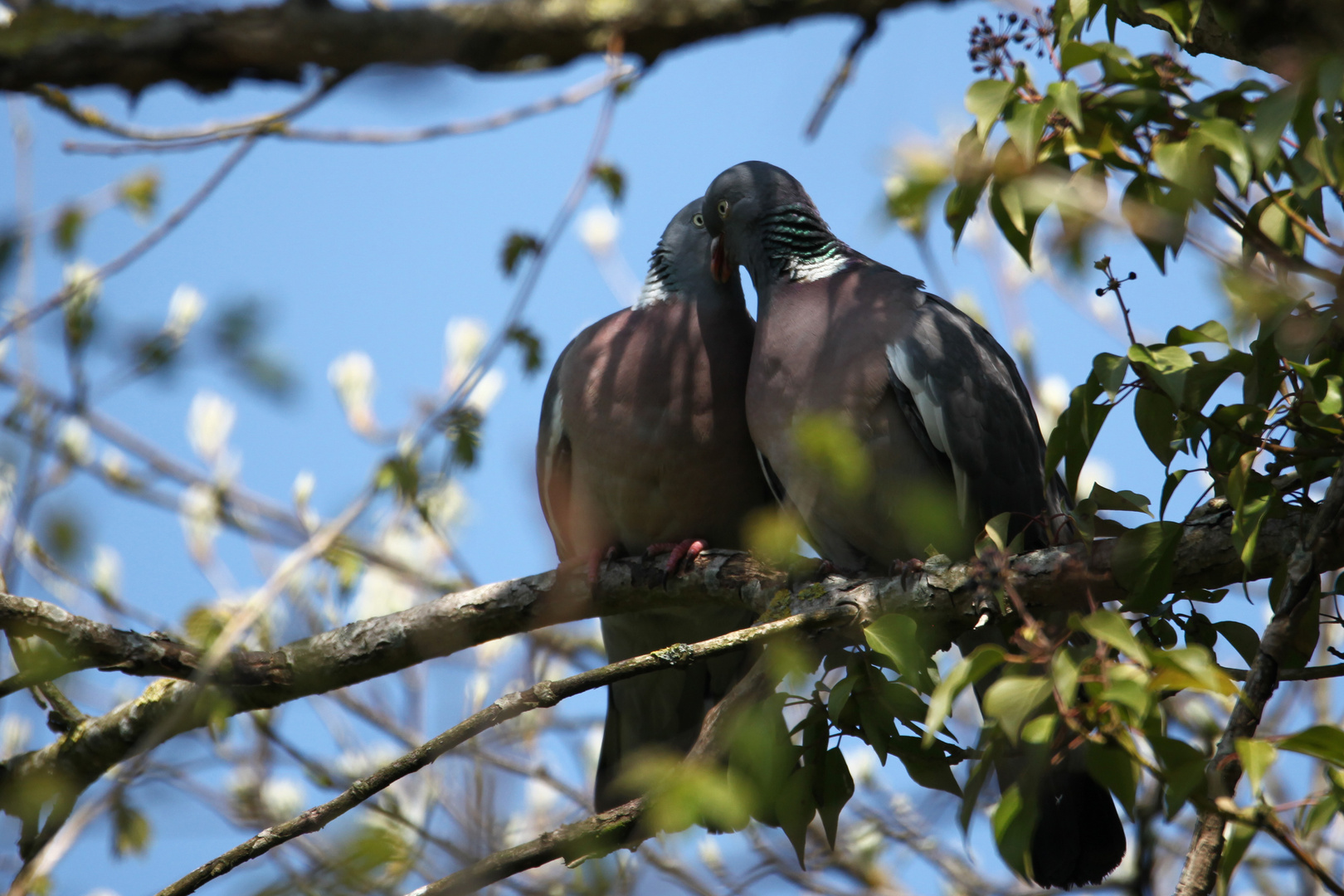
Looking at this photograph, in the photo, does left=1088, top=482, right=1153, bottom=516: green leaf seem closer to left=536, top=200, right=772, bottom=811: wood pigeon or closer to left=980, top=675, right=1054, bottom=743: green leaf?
left=980, top=675, right=1054, bottom=743: green leaf

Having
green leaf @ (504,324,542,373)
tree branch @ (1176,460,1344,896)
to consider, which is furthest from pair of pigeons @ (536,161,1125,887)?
tree branch @ (1176,460,1344,896)

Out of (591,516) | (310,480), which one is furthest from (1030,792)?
(310,480)

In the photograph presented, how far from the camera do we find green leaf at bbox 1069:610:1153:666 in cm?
167

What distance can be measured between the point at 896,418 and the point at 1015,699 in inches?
82.9

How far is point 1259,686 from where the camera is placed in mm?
2037

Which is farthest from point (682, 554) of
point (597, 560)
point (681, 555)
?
point (597, 560)

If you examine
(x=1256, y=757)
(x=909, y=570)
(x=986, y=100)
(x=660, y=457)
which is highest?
(x=986, y=100)

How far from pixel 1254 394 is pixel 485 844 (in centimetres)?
166

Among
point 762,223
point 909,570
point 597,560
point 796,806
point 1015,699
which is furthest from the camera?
point 762,223

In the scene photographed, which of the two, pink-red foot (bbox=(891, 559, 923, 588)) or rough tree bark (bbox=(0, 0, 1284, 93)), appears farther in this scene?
pink-red foot (bbox=(891, 559, 923, 588))

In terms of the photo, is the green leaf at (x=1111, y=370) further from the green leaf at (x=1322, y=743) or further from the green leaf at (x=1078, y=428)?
the green leaf at (x=1322, y=743)

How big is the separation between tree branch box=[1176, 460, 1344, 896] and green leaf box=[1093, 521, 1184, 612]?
23cm

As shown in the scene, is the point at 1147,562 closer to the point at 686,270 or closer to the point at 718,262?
the point at 718,262

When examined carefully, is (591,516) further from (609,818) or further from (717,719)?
(609,818)
